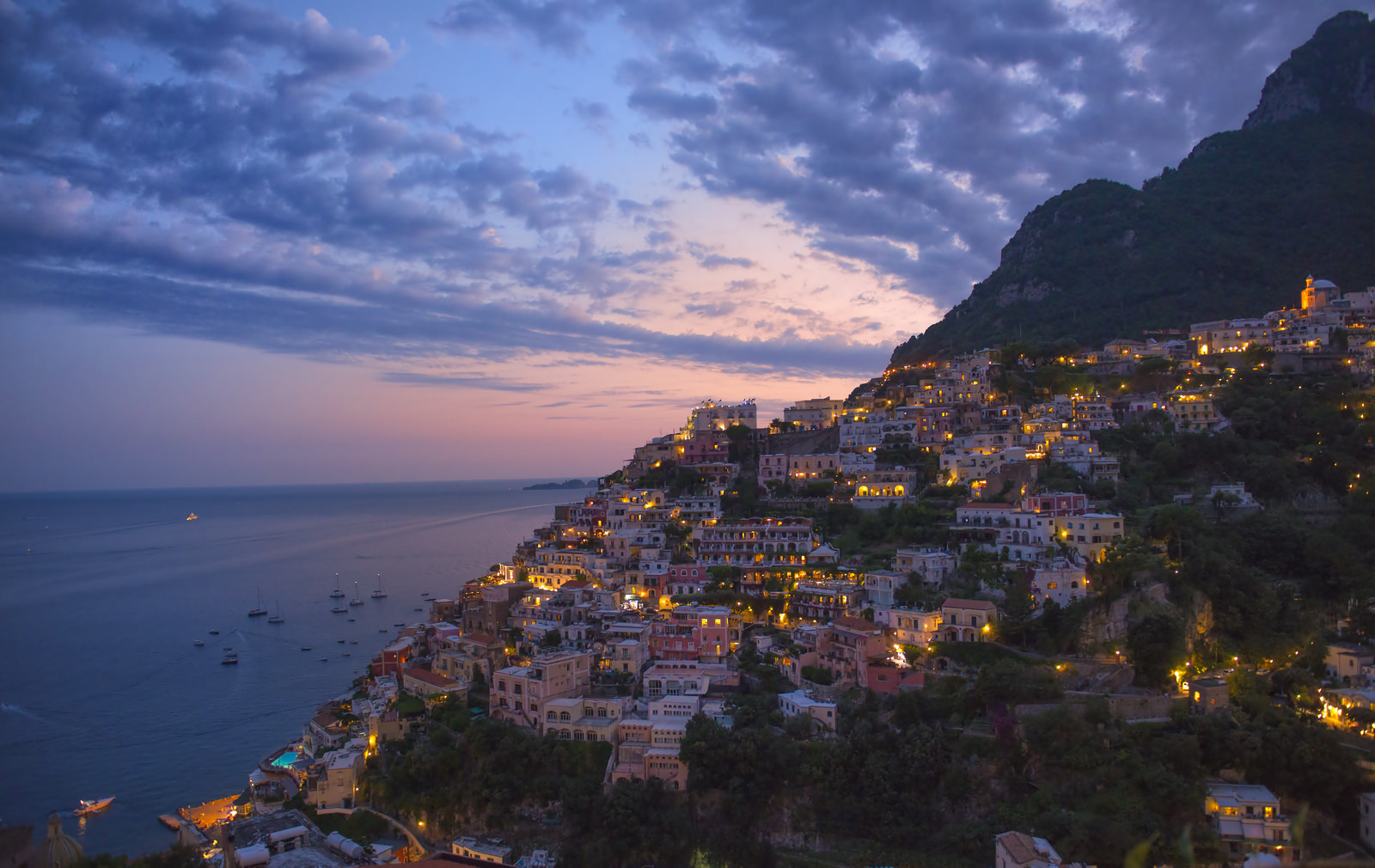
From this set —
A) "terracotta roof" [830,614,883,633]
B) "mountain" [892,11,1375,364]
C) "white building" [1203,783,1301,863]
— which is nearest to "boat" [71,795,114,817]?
"terracotta roof" [830,614,883,633]

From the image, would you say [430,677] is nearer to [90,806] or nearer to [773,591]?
[90,806]

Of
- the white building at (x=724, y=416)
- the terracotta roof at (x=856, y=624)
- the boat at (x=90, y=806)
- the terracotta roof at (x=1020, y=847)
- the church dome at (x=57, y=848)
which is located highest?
the white building at (x=724, y=416)

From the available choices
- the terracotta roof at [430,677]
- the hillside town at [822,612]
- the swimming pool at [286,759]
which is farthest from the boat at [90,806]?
the terracotta roof at [430,677]

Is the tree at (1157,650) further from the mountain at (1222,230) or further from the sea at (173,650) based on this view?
the mountain at (1222,230)

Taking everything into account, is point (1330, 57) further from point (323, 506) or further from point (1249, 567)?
point (323, 506)

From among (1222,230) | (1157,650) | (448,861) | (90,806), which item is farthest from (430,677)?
(1222,230)

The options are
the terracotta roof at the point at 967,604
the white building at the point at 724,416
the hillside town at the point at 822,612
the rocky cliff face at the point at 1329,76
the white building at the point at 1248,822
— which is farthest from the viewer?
the rocky cliff face at the point at 1329,76
